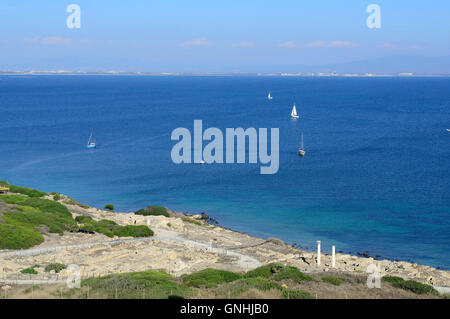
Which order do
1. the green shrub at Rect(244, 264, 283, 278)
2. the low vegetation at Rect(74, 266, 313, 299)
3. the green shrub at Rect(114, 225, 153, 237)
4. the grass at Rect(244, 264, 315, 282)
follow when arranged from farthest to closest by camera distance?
1. the green shrub at Rect(114, 225, 153, 237)
2. the green shrub at Rect(244, 264, 283, 278)
3. the grass at Rect(244, 264, 315, 282)
4. the low vegetation at Rect(74, 266, 313, 299)

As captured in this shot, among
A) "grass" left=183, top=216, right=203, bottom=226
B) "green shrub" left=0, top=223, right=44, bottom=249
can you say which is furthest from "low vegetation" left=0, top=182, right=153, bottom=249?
"grass" left=183, top=216, right=203, bottom=226

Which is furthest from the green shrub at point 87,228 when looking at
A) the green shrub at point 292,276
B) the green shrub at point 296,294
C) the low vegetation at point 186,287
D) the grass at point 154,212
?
the green shrub at point 296,294

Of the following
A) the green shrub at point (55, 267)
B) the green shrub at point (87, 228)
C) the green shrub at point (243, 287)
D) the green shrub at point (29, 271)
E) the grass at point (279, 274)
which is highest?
the green shrub at point (243, 287)

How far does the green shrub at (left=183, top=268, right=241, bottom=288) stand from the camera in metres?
26.6

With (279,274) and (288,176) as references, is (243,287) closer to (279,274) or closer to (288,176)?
(279,274)

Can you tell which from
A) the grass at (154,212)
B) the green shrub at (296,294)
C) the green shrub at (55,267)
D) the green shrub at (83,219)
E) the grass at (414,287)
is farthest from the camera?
the grass at (154,212)

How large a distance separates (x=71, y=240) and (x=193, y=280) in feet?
50.4

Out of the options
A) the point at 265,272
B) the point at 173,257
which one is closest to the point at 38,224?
the point at 173,257

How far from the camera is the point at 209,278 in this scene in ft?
90.2

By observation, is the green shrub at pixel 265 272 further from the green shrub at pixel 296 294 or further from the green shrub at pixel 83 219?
the green shrub at pixel 83 219

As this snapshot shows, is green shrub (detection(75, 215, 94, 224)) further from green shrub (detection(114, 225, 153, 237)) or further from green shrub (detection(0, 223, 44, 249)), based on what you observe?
green shrub (detection(0, 223, 44, 249))

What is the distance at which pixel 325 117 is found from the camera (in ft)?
436

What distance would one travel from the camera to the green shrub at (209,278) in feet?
87.1
